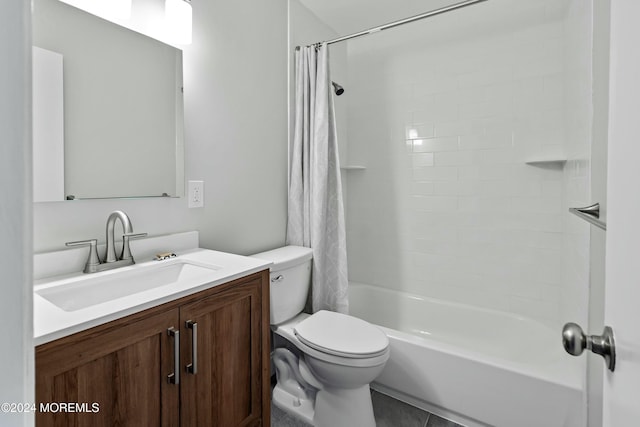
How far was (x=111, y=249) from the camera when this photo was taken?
47.6 inches

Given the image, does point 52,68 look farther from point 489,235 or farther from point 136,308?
point 489,235

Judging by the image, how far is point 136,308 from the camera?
0.89 metres

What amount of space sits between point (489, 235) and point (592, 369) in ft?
3.85

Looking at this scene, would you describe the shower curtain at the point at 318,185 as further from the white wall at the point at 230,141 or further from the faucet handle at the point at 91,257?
the faucet handle at the point at 91,257

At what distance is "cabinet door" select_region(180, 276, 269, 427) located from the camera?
1.06 m

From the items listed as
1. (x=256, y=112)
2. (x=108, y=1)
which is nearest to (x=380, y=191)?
(x=256, y=112)

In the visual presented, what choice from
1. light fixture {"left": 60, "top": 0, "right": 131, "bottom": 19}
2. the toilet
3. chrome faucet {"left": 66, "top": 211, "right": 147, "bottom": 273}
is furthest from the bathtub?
light fixture {"left": 60, "top": 0, "right": 131, "bottom": 19}

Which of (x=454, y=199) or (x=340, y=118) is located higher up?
(x=340, y=118)

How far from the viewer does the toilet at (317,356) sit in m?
1.47

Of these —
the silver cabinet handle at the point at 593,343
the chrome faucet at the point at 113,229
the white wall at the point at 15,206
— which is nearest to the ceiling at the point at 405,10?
the chrome faucet at the point at 113,229

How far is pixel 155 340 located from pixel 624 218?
1.07 meters

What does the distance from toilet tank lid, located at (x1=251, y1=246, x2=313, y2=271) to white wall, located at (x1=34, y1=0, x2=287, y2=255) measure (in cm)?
11

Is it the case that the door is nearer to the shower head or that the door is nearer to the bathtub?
the bathtub

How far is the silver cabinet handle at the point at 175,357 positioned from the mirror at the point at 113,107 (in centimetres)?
62
